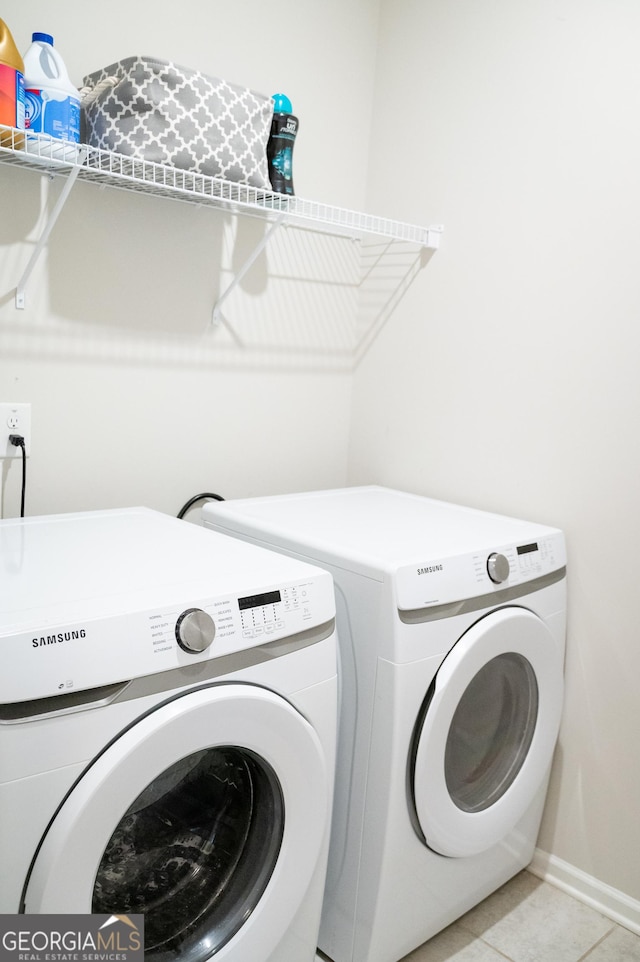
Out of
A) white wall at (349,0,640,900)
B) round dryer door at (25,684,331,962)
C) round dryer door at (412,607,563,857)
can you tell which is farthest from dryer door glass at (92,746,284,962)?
white wall at (349,0,640,900)

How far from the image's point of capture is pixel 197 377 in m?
1.91

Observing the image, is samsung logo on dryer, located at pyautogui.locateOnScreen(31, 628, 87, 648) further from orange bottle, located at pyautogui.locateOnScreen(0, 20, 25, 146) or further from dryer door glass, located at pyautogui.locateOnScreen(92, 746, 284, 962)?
orange bottle, located at pyautogui.locateOnScreen(0, 20, 25, 146)

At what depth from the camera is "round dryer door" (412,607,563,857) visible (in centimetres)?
143

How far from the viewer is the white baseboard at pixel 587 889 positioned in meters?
1.72

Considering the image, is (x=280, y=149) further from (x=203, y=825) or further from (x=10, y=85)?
(x=203, y=825)

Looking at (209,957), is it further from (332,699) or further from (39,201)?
(39,201)

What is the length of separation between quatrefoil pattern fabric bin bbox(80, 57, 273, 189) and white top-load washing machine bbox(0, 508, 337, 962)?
0.75 m

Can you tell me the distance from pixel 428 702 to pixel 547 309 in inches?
38.4

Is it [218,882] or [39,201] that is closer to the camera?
[218,882]

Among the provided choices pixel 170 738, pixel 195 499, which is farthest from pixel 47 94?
pixel 170 738

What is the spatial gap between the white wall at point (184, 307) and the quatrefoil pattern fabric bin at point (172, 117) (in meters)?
0.18

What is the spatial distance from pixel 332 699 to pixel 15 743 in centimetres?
54

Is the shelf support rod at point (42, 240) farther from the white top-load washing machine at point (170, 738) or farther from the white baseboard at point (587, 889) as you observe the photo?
the white baseboard at point (587, 889)

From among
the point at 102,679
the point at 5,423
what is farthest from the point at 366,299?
the point at 102,679
